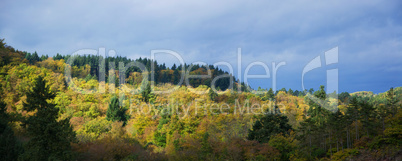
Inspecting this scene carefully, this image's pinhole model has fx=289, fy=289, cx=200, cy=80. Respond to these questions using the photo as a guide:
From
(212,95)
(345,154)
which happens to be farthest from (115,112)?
(345,154)

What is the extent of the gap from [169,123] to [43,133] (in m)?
30.4

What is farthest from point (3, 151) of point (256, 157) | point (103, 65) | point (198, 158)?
point (103, 65)

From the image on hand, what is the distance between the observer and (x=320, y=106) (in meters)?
49.5

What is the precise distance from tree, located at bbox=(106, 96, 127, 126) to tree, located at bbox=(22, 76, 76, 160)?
1381 inches

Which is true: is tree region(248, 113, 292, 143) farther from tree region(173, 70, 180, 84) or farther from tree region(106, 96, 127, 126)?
tree region(173, 70, 180, 84)

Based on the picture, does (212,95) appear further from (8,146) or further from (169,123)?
(8,146)

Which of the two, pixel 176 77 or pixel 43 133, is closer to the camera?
pixel 43 133

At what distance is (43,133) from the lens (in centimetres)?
2573

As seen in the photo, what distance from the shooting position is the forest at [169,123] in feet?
89.2

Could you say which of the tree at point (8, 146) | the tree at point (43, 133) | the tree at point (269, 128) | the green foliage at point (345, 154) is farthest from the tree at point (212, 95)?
the tree at point (8, 146)

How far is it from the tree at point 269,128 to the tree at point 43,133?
2306 centimetres

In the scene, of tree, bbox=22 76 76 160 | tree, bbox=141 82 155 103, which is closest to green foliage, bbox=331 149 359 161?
tree, bbox=22 76 76 160

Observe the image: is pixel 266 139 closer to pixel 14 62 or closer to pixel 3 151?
pixel 3 151

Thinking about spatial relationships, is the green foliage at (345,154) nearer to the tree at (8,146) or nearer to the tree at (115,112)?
the tree at (8,146)
